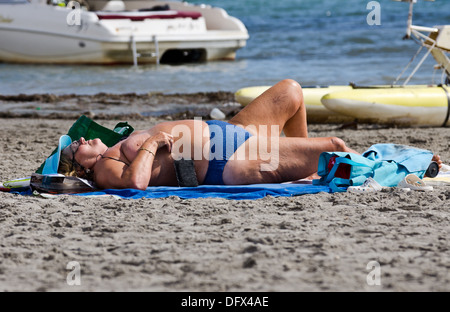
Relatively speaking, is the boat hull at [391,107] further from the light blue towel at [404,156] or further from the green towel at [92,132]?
the green towel at [92,132]

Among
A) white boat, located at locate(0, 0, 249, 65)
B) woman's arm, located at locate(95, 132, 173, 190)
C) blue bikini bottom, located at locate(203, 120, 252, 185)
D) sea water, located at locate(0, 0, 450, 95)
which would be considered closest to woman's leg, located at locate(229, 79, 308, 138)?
blue bikini bottom, located at locate(203, 120, 252, 185)

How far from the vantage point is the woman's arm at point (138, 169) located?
372 centimetres

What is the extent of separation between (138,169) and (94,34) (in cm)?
948

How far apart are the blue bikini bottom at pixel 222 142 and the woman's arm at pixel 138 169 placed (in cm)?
26

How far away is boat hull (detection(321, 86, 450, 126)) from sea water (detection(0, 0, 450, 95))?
94 cm

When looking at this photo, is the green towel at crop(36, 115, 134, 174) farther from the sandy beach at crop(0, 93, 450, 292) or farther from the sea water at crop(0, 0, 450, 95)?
the sea water at crop(0, 0, 450, 95)

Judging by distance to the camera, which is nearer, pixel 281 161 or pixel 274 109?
pixel 281 161

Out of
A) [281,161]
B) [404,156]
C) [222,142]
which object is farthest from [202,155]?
[404,156]

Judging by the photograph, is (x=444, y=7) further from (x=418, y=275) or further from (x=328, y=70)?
(x=418, y=275)

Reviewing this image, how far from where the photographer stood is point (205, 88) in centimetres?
1052

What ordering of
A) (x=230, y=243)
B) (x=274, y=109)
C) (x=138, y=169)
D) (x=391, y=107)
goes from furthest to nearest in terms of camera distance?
(x=391, y=107) → (x=274, y=109) → (x=138, y=169) → (x=230, y=243)

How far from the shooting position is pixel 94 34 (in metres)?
12.6

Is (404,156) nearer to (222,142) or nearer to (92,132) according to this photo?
(222,142)

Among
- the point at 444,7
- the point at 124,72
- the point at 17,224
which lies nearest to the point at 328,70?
the point at 124,72
